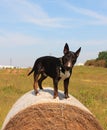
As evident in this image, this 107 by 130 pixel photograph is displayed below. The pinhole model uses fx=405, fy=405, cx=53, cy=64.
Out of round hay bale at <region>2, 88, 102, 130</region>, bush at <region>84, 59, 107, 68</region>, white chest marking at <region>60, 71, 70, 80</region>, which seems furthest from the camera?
bush at <region>84, 59, 107, 68</region>

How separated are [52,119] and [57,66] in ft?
3.98

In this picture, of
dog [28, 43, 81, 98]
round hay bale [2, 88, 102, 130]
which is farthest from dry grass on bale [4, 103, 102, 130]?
dog [28, 43, 81, 98]

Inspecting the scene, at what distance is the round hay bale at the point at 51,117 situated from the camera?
27.9 ft

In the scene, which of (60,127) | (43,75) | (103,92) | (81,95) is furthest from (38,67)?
(103,92)

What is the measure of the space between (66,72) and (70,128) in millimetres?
1234

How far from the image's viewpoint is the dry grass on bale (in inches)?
335

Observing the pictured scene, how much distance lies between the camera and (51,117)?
28.3ft

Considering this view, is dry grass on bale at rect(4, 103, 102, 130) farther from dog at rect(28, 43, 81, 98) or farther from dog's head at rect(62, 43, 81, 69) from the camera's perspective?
dog's head at rect(62, 43, 81, 69)

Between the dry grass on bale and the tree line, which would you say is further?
the tree line

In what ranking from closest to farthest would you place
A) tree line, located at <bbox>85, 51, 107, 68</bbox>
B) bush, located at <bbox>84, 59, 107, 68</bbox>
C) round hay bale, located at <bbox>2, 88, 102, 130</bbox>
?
round hay bale, located at <bbox>2, 88, 102, 130</bbox>, bush, located at <bbox>84, 59, 107, 68</bbox>, tree line, located at <bbox>85, 51, 107, 68</bbox>

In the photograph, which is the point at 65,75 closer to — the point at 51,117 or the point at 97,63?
the point at 51,117

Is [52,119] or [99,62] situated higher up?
[52,119]

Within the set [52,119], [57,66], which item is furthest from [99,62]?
[52,119]

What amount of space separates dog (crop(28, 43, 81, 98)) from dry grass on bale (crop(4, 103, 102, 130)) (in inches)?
20.2
